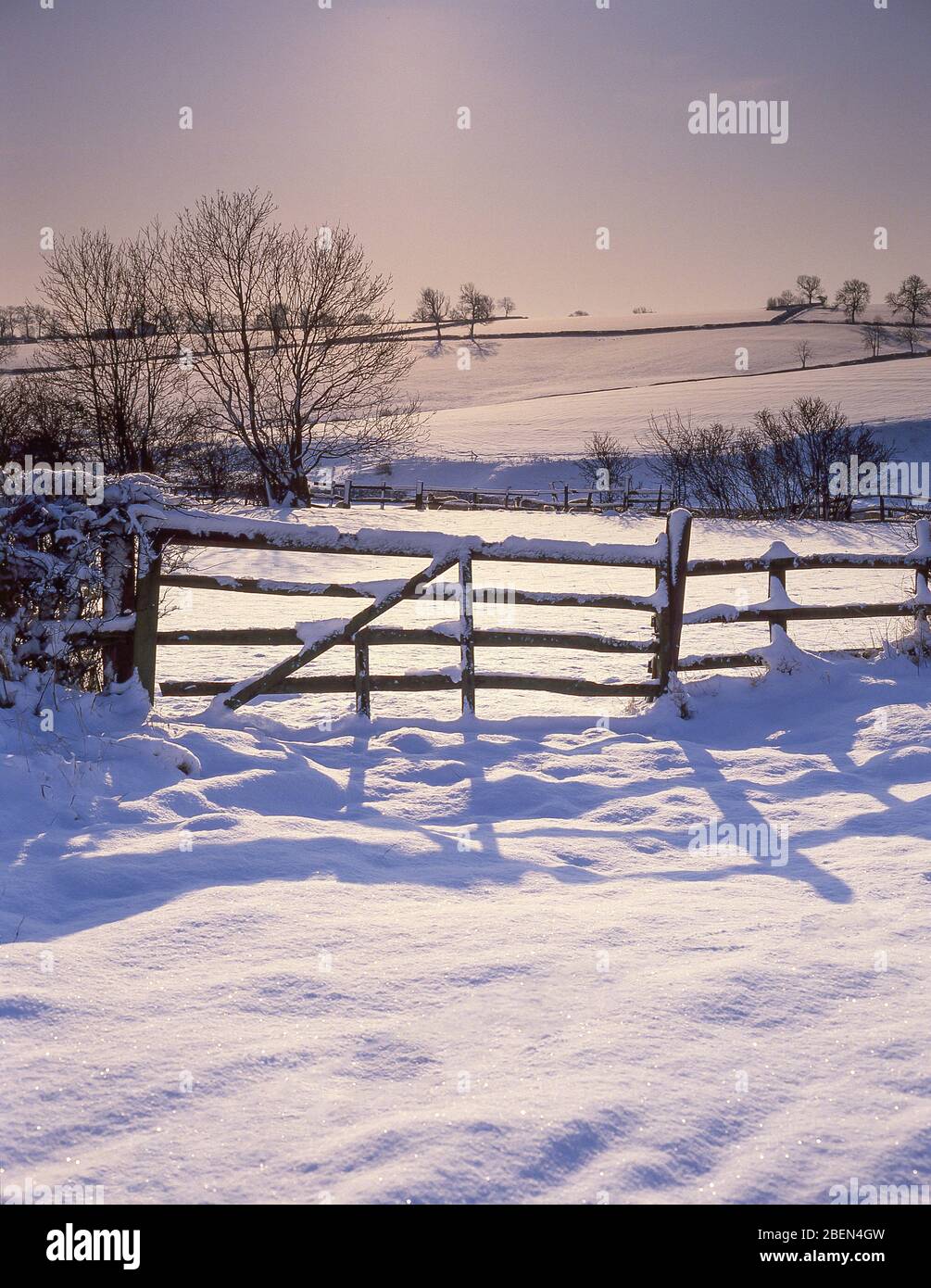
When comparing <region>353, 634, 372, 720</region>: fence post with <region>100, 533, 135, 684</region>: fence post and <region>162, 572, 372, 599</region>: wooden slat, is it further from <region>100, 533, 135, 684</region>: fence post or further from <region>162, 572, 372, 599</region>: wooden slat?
<region>100, 533, 135, 684</region>: fence post

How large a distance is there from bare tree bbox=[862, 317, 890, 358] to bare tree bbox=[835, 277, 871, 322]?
343 inches

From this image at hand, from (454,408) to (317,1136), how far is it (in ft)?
243

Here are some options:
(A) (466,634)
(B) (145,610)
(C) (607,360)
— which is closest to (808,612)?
(A) (466,634)

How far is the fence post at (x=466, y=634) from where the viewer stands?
22.8ft

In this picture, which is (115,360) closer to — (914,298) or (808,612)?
(808,612)

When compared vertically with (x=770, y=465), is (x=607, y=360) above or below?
above

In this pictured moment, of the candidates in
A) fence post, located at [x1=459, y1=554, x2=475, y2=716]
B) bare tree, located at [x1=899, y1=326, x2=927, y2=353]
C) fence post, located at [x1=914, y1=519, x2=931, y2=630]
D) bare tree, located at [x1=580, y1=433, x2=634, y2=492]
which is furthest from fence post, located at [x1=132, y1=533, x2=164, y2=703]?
bare tree, located at [x1=899, y1=326, x2=927, y2=353]

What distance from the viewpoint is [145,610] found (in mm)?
6371

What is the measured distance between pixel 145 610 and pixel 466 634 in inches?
86.9

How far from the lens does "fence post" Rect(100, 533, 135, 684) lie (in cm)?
627

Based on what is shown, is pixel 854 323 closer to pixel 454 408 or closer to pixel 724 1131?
pixel 454 408

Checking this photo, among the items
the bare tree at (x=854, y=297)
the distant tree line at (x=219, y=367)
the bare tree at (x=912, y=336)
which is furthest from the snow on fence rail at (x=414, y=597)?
the bare tree at (x=854, y=297)

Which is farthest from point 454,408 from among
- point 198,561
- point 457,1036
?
point 457,1036

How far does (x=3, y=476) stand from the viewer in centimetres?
567
